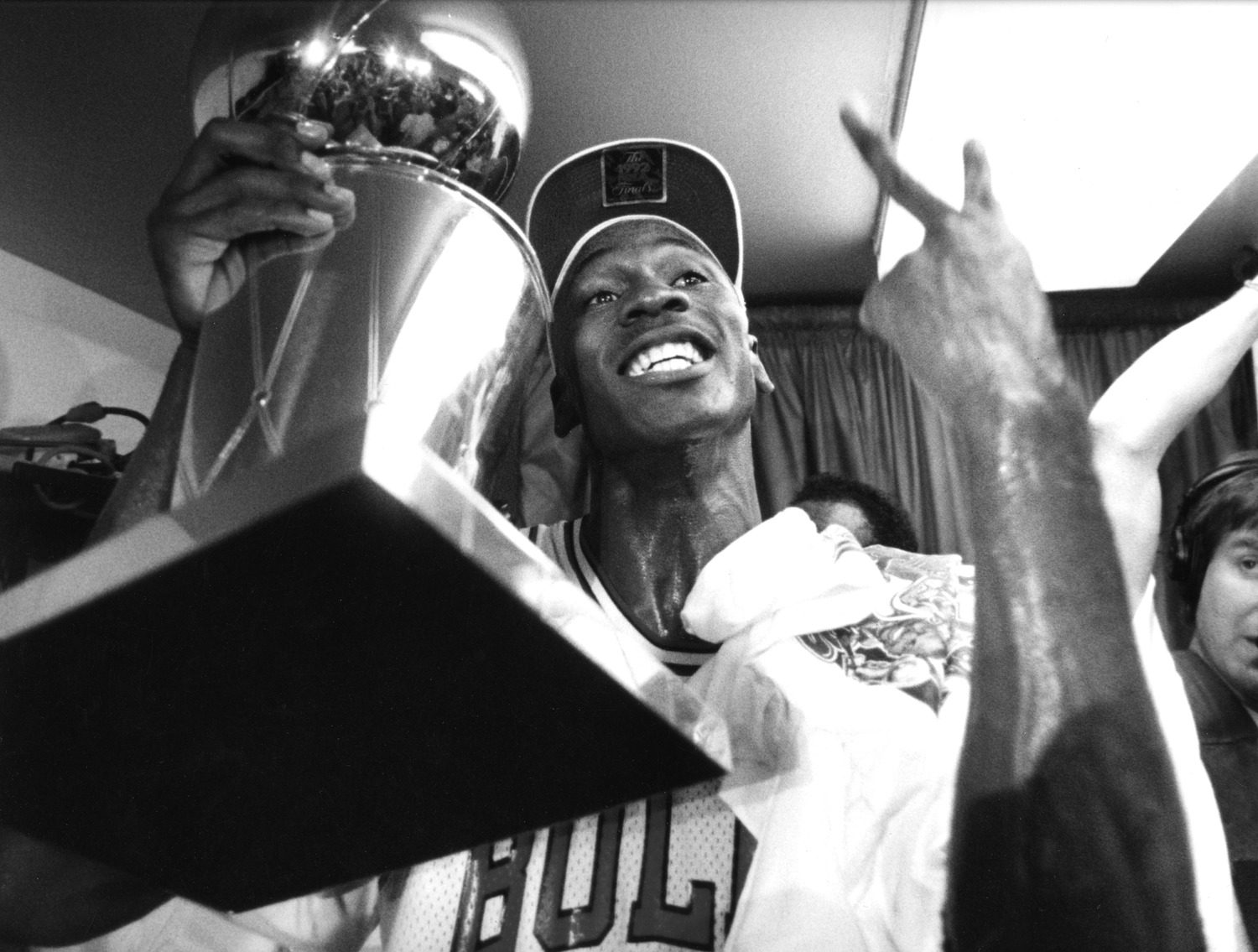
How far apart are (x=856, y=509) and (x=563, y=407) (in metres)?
0.16

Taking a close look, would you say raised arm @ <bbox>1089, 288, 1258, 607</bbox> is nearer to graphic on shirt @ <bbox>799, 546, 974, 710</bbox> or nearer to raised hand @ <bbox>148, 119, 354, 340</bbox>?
graphic on shirt @ <bbox>799, 546, 974, 710</bbox>

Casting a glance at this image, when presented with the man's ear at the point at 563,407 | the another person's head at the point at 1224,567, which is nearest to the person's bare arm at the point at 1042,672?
the another person's head at the point at 1224,567

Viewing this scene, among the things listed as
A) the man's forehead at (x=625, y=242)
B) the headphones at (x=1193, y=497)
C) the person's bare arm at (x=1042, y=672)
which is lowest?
the person's bare arm at (x=1042, y=672)

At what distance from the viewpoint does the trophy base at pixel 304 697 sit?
0.37 meters

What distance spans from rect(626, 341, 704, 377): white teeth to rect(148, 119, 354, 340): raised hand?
0.18m

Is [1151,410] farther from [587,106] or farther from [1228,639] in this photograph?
[587,106]

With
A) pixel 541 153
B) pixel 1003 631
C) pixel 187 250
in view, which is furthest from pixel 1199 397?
pixel 187 250

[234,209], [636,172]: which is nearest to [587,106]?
[636,172]

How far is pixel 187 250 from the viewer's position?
0.46 metres

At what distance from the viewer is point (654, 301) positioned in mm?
604

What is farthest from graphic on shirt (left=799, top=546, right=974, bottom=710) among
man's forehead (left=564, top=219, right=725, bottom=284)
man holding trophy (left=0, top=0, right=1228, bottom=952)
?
man's forehead (left=564, top=219, right=725, bottom=284)

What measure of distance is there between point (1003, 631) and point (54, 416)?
0.42 metres

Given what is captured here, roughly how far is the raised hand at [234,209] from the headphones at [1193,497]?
36cm

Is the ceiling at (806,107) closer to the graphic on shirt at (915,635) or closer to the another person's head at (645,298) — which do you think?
the another person's head at (645,298)
